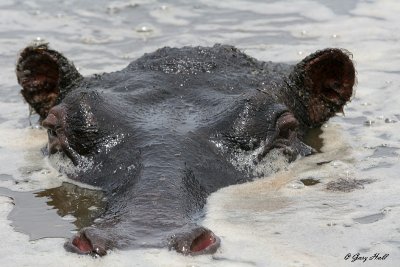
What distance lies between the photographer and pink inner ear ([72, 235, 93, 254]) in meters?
6.08

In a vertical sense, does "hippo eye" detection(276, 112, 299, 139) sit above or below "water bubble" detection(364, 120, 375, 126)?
above

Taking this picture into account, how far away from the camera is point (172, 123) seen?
8.11 m

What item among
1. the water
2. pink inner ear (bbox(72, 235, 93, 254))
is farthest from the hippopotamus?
the water

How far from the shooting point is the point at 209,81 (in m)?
8.80

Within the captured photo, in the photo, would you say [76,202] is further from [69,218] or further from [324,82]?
[324,82]

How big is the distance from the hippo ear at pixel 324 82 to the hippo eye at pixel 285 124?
87cm

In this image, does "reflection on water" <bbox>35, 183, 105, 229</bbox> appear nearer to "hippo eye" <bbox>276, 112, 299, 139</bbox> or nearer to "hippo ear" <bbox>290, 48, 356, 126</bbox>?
"hippo eye" <bbox>276, 112, 299, 139</bbox>

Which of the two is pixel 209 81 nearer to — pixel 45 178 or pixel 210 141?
pixel 210 141

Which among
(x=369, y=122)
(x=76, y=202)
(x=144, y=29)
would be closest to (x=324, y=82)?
(x=369, y=122)

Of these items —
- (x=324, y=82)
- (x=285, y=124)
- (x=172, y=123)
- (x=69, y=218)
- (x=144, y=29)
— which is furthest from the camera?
(x=144, y=29)

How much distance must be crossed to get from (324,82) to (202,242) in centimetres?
371

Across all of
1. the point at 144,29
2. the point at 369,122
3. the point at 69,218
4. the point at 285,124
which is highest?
the point at 144,29

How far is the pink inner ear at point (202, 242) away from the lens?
19.9 feet

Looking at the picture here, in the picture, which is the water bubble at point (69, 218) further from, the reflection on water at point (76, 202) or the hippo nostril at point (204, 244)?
the hippo nostril at point (204, 244)
